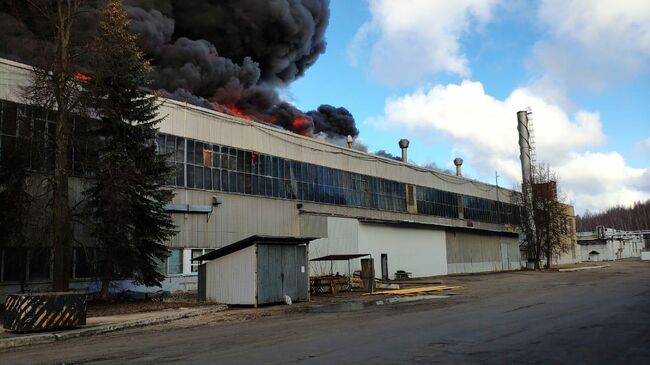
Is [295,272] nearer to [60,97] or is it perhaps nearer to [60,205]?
[60,205]

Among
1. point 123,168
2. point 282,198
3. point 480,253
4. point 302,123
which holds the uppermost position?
point 302,123

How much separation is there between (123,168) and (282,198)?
14928mm

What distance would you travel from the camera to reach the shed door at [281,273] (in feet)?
71.2

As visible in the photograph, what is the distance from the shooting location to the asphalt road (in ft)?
28.3

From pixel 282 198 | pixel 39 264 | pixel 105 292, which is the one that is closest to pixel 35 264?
pixel 39 264

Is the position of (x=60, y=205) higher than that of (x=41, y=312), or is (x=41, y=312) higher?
(x=60, y=205)

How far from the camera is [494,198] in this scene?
214 feet

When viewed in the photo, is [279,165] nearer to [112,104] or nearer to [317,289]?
[317,289]

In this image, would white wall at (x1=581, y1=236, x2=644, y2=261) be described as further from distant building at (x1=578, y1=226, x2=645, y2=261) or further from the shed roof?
the shed roof

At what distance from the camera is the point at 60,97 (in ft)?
62.8

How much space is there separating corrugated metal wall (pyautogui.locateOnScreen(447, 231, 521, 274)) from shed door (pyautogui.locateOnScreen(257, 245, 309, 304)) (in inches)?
1150

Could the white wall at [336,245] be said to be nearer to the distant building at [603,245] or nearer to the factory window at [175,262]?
the factory window at [175,262]

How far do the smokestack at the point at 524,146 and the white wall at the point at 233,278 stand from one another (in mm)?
49620

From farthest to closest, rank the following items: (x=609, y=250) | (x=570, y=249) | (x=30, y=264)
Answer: (x=609, y=250) → (x=570, y=249) → (x=30, y=264)
